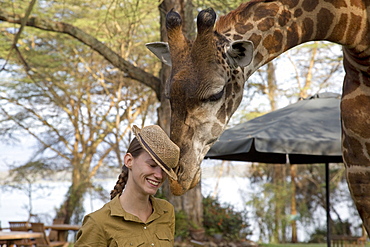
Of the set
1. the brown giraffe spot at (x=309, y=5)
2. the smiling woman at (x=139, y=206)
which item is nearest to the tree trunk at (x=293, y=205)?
the brown giraffe spot at (x=309, y=5)

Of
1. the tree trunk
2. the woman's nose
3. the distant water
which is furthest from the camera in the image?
the distant water

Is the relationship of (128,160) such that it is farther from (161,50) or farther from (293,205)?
(293,205)

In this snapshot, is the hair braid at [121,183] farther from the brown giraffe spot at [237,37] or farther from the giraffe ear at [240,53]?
the brown giraffe spot at [237,37]

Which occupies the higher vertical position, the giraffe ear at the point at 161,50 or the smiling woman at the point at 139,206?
the giraffe ear at the point at 161,50

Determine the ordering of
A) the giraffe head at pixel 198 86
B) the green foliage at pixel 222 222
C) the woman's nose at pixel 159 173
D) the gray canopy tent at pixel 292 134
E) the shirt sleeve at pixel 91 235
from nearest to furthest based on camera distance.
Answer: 1. the shirt sleeve at pixel 91 235
2. the woman's nose at pixel 159 173
3. the giraffe head at pixel 198 86
4. the gray canopy tent at pixel 292 134
5. the green foliage at pixel 222 222

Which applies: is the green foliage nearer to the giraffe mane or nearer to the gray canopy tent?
the gray canopy tent

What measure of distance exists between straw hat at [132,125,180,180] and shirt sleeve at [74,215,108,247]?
0.34 meters

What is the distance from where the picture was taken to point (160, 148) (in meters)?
2.11

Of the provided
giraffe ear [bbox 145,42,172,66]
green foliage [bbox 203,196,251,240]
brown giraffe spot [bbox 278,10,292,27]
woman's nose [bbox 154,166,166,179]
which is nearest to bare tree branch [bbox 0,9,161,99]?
green foliage [bbox 203,196,251,240]

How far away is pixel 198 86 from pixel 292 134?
4071 mm

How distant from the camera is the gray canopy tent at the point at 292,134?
6.03m

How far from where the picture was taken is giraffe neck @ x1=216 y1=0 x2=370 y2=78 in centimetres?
266

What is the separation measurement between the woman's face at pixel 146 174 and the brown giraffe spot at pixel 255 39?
0.86 metres

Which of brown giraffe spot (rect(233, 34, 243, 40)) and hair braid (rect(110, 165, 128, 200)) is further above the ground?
brown giraffe spot (rect(233, 34, 243, 40))
